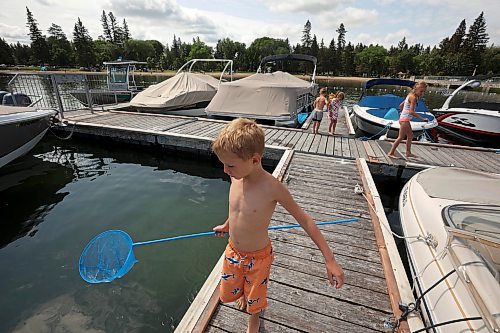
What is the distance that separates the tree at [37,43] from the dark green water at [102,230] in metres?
94.9

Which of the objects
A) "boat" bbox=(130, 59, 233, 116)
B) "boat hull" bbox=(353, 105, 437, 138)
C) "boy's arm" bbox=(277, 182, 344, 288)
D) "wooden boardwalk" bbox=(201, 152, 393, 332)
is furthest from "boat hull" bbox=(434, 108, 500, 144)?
"boy's arm" bbox=(277, 182, 344, 288)

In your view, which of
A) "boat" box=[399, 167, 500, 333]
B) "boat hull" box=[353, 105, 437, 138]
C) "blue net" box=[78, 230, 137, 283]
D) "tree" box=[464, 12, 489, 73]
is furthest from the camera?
"tree" box=[464, 12, 489, 73]

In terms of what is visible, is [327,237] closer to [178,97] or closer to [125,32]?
[178,97]

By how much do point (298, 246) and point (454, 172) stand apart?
3.26m

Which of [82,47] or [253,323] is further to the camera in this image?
[82,47]

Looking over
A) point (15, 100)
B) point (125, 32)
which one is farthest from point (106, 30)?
point (15, 100)

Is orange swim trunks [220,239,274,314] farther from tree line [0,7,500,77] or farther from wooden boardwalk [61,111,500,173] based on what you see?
tree line [0,7,500,77]

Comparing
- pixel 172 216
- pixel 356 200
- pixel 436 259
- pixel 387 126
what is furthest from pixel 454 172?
pixel 387 126

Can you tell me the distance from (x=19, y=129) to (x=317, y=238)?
9.45 metres

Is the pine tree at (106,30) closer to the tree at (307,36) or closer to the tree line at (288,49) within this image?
the tree line at (288,49)

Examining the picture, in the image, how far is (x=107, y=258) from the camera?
9.59ft

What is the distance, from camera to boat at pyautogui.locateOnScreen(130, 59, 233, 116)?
40.1 ft

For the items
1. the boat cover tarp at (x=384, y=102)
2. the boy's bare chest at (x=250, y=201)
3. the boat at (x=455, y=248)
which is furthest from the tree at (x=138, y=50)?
the boy's bare chest at (x=250, y=201)

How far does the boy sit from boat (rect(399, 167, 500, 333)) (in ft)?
3.98
